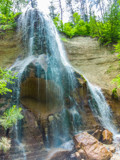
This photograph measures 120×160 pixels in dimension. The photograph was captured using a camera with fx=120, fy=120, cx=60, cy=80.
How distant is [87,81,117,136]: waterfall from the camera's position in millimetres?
7137

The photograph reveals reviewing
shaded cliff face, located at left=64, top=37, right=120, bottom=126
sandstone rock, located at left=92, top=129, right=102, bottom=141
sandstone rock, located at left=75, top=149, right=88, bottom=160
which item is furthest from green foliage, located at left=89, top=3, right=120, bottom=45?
sandstone rock, located at left=75, top=149, right=88, bottom=160

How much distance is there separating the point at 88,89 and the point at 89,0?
87.3 feet

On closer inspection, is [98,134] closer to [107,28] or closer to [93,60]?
[93,60]

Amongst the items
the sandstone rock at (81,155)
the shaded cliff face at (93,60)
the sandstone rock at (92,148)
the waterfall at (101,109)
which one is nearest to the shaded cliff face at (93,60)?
the shaded cliff face at (93,60)

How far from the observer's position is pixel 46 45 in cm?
793

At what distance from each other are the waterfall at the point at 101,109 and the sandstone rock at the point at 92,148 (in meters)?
2.50

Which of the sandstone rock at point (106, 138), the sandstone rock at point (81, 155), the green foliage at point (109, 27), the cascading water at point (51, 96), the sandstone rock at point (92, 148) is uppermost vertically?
the green foliage at point (109, 27)

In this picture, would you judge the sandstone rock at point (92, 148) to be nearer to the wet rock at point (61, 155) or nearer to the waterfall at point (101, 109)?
the wet rock at point (61, 155)

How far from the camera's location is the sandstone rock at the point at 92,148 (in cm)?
399

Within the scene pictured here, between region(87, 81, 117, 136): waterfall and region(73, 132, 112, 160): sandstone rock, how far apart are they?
8.20ft

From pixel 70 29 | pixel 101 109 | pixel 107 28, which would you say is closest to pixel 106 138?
pixel 101 109

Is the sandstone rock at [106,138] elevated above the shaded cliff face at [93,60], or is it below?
below

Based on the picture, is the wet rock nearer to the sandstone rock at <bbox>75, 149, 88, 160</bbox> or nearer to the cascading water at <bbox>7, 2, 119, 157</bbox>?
the sandstone rock at <bbox>75, 149, 88, 160</bbox>

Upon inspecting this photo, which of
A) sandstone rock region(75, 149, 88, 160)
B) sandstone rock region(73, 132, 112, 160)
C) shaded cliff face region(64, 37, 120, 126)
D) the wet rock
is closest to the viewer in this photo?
sandstone rock region(73, 132, 112, 160)
